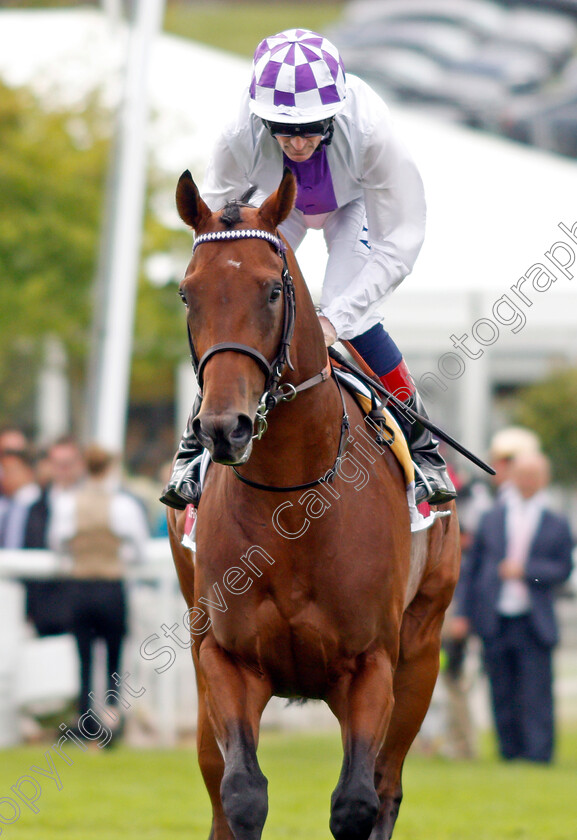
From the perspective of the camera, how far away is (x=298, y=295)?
4297mm

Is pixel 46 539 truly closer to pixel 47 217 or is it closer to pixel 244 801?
pixel 244 801

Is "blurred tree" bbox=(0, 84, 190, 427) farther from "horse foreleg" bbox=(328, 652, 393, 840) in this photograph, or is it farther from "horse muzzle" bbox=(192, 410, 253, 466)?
"horse muzzle" bbox=(192, 410, 253, 466)

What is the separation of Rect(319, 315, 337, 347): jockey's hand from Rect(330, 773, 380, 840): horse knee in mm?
1444

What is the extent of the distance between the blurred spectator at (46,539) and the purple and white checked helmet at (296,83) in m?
6.18

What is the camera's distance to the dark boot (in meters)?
5.21

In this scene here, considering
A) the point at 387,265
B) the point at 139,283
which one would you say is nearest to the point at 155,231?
the point at 139,283

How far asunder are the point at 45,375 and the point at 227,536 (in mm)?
17642

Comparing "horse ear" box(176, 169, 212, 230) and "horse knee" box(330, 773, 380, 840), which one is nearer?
"horse ear" box(176, 169, 212, 230)

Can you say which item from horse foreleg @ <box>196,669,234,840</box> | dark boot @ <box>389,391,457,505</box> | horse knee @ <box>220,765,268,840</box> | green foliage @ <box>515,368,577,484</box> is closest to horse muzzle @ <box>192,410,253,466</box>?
horse knee @ <box>220,765,268,840</box>

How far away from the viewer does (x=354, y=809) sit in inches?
168

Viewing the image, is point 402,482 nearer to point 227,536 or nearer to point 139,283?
point 227,536

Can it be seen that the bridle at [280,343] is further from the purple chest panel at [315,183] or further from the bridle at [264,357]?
the purple chest panel at [315,183]

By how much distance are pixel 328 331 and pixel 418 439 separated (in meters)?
1.02

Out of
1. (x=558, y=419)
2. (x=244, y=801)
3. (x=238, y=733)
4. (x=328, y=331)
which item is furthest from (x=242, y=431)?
(x=558, y=419)
